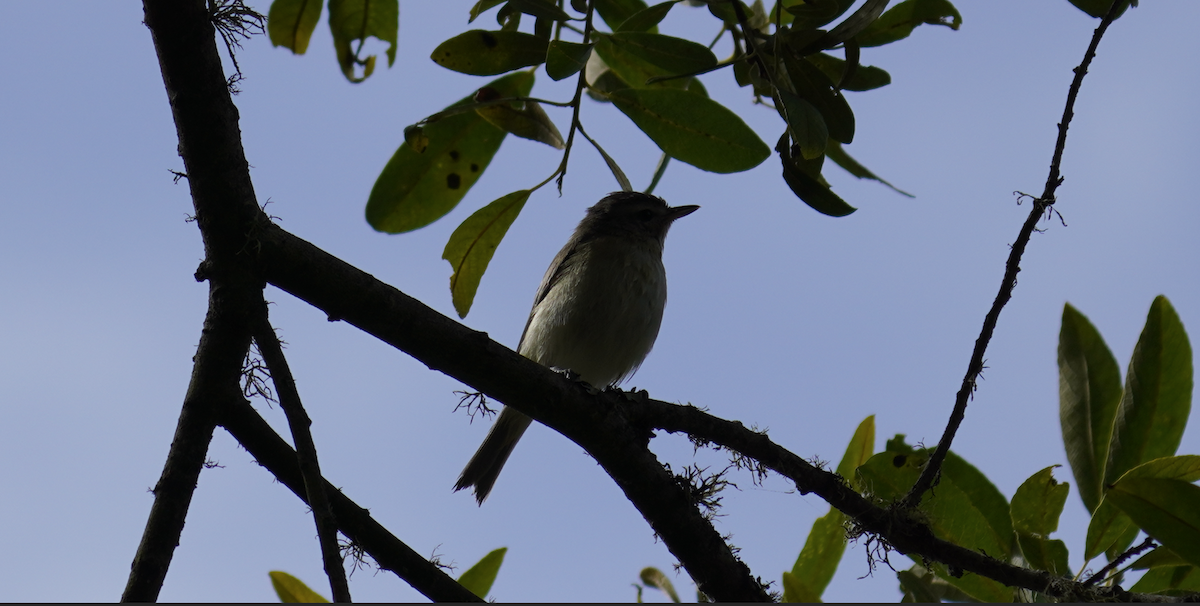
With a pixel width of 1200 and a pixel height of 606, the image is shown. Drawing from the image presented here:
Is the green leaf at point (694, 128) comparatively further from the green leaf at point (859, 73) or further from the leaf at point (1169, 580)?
the leaf at point (1169, 580)

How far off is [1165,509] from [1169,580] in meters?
0.60

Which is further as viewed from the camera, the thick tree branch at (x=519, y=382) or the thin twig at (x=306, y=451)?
the thick tree branch at (x=519, y=382)

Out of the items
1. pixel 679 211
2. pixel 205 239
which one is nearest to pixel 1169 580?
pixel 205 239

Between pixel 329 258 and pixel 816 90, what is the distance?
166 centimetres

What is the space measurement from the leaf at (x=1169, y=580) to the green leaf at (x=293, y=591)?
99.7 inches

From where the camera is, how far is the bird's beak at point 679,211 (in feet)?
22.2

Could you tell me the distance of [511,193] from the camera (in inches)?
125

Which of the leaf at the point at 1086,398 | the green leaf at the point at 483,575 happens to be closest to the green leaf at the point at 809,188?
the leaf at the point at 1086,398

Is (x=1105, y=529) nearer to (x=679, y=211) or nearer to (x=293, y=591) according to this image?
(x=293, y=591)

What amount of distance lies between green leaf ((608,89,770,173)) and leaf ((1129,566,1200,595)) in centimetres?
182

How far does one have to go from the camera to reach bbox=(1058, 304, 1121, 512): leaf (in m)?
2.76

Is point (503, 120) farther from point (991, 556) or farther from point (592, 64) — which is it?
point (991, 556)

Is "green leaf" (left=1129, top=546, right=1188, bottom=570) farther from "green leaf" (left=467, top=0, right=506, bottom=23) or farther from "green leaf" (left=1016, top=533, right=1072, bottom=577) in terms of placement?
"green leaf" (left=467, top=0, right=506, bottom=23)

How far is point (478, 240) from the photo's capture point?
128 inches
